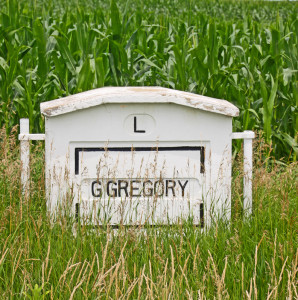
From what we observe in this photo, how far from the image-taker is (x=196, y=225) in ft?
11.5

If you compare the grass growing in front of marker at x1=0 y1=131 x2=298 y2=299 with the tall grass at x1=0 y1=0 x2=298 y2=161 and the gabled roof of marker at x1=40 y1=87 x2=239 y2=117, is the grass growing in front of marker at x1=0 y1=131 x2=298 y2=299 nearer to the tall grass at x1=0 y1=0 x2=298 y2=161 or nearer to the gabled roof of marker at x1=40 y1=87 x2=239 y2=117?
the gabled roof of marker at x1=40 y1=87 x2=239 y2=117

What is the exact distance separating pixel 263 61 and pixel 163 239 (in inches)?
118

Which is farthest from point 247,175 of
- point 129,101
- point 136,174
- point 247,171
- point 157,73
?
point 157,73

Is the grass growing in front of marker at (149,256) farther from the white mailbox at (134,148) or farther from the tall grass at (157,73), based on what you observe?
the tall grass at (157,73)

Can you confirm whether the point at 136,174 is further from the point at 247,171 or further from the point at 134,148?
the point at 247,171

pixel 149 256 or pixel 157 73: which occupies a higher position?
pixel 157 73

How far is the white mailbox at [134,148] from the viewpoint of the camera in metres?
3.37

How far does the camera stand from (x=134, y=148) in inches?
134

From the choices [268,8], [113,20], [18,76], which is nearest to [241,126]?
[113,20]

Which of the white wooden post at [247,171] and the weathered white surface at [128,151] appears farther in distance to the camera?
the white wooden post at [247,171]

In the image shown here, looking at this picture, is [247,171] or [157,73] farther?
[157,73]

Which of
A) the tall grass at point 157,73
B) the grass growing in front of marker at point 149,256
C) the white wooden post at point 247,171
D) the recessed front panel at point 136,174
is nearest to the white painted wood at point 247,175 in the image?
the white wooden post at point 247,171

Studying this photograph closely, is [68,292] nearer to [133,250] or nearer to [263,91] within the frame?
[133,250]

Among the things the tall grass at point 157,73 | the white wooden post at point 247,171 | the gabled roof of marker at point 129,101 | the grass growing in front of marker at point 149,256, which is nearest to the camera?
the grass growing in front of marker at point 149,256
